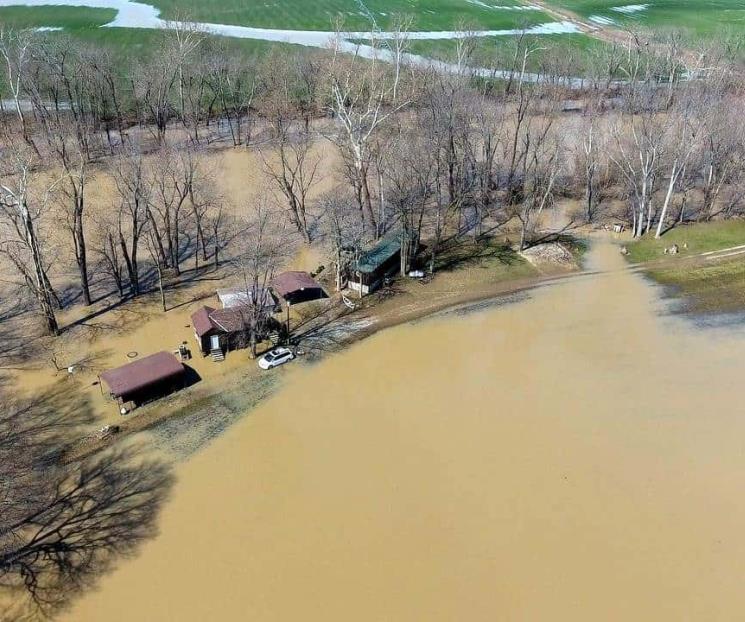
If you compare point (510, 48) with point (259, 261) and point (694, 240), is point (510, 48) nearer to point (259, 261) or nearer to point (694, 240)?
point (694, 240)

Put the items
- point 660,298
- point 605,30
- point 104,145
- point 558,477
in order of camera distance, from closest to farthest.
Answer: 1. point 558,477
2. point 660,298
3. point 104,145
4. point 605,30

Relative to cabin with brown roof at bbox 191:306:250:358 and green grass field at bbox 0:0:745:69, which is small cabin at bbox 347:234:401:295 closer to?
A: cabin with brown roof at bbox 191:306:250:358

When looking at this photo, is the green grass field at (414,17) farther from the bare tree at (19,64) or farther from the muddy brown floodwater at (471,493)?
the muddy brown floodwater at (471,493)

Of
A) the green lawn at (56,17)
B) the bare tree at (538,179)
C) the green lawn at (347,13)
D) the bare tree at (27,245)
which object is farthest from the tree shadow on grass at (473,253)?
the green lawn at (56,17)

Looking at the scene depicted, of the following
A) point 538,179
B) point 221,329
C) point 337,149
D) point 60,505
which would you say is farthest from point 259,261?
point 337,149

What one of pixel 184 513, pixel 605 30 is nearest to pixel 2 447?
pixel 184 513

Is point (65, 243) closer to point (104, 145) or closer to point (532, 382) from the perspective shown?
point (104, 145)
